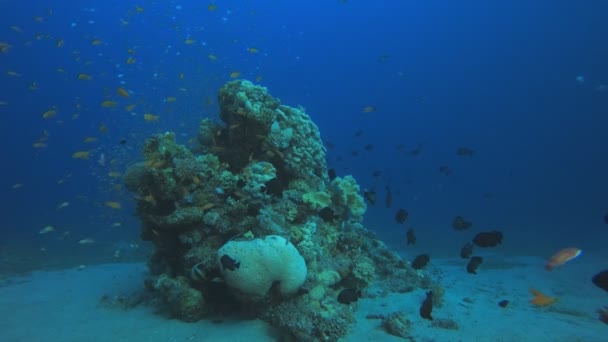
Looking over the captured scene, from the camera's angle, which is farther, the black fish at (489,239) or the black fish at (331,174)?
the black fish at (331,174)

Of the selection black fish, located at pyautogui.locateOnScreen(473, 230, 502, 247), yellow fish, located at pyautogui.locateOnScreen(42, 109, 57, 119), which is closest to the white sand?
black fish, located at pyautogui.locateOnScreen(473, 230, 502, 247)

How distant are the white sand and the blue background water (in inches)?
1464

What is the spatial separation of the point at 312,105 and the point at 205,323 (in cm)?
14291

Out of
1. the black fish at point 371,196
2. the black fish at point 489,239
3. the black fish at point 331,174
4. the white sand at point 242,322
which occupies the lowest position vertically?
the white sand at point 242,322

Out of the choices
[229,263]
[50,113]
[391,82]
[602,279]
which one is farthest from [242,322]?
[391,82]

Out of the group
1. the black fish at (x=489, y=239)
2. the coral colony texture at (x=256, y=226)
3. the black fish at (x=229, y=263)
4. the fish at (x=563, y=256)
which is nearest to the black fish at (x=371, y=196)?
the coral colony texture at (x=256, y=226)

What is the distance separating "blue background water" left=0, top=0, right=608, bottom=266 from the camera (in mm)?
72750

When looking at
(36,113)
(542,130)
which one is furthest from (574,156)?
(36,113)

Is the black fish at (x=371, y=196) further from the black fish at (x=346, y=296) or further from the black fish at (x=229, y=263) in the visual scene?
the black fish at (x=229, y=263)

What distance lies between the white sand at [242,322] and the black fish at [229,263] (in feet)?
3.71

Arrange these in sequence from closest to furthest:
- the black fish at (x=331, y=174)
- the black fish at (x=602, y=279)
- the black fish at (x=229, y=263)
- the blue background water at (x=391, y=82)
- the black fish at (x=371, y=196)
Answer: the black fish at (x=602, y=279) < the black fish at (x=229, y=263) < the black fish at (x=371, y=196) < the black fish at (x=331, y=174) < the blue background water at (x=391, y=82)

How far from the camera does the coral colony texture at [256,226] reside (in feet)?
20.1

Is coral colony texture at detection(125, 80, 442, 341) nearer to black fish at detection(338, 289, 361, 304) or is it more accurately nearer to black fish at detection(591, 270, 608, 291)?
black fish at detection(338, 289, 361, 304)

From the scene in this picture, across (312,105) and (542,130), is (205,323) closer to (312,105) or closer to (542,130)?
(312,105)
